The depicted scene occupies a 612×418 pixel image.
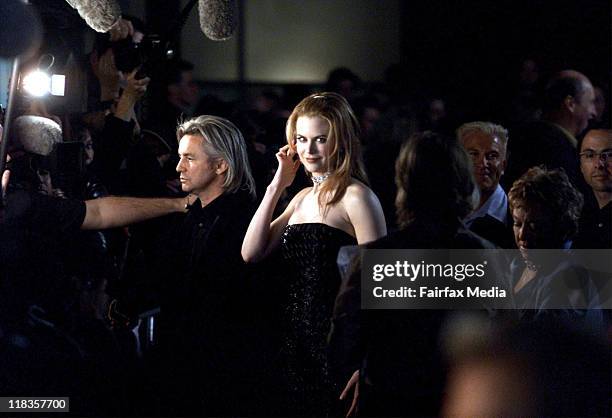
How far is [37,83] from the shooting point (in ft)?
14.7

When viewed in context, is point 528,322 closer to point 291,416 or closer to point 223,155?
point 291,416

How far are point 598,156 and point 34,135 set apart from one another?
225cm

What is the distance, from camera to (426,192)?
321 cm

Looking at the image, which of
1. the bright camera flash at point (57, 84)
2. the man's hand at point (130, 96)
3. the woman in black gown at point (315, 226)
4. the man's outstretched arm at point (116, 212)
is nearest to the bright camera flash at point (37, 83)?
the bright camera flash at point (57, 84)

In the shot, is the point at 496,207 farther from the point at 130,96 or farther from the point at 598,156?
the point at 130,96

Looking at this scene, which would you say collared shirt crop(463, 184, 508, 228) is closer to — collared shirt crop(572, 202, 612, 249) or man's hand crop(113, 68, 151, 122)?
collared shirt crop(572, 202, 612, 249)

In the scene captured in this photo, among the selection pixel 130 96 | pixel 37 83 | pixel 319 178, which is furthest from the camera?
pixel 130 96

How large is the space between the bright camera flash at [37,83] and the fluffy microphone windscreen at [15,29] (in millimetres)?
907

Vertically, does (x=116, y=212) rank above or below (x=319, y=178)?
below

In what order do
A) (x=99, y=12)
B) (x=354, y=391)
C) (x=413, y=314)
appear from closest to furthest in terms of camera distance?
1. (x=413, y=314)
2. (x=354, y=391)
3. (x=99, y=12)

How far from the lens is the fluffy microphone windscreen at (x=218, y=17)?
462 cm

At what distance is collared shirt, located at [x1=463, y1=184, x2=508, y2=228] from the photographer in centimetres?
454

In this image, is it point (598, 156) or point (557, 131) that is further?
point (557, 131)

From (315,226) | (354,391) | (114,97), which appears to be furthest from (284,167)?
(114,97)
